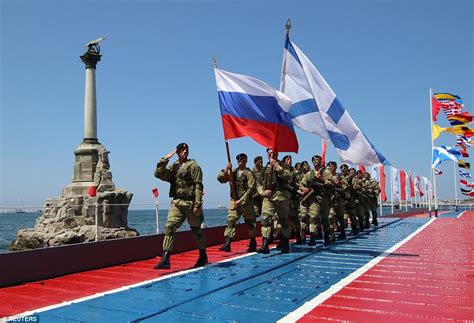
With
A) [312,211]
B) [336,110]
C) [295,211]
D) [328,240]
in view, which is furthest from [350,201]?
[336,110]

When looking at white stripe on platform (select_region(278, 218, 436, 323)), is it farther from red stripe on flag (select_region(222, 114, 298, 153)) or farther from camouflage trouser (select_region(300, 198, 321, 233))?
red stripe on flag (select_region(222, 114, 298, 153))

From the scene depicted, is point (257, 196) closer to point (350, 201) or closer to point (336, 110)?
point (336, 110)

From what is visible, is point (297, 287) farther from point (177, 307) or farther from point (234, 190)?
point (234, 190)

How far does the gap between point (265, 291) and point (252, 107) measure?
385cm

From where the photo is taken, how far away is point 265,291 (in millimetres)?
5109

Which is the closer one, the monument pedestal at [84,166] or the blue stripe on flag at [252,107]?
the blue stripe on flag at [252,107]

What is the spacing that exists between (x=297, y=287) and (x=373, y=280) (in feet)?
3.91

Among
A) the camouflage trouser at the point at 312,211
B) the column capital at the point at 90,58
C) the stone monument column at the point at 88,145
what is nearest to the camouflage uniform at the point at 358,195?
the camouflage trouser at the point at 312,211

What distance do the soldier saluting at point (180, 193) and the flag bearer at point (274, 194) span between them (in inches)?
67.5

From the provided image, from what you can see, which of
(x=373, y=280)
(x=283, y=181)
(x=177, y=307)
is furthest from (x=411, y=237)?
(x=177, y=307)

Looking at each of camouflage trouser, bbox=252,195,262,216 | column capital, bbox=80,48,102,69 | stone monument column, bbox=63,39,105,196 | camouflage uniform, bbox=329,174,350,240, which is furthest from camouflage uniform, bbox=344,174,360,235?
column capital, bbox=80,48,102,69

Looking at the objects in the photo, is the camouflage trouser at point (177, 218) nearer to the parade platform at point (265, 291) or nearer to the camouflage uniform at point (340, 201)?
the parade platform at point (265, 291)

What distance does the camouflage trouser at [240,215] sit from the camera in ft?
28.6

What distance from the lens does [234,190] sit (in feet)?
27.6
